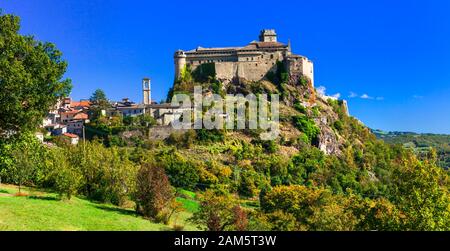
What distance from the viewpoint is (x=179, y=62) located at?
93.1 m

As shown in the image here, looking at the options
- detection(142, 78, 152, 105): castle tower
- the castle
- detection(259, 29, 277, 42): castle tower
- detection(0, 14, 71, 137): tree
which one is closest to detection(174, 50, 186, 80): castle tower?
the castle

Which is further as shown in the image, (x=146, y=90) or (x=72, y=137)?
(x=146, y=90)

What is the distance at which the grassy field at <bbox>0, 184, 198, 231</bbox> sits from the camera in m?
20.8

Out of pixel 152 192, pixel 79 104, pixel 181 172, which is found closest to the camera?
pixel 152 192

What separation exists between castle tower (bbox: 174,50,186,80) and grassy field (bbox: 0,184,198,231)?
62409mm

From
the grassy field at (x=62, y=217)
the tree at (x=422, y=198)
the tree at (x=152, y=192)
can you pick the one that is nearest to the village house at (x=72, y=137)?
the grassy field at (x=62, y=217)

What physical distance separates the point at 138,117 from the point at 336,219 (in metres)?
54.7

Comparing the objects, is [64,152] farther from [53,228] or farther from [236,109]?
[236,109]

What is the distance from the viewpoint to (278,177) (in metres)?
69.0

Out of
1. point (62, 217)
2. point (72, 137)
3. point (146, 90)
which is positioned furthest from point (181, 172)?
point (62, 217)

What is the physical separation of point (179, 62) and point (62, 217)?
71269 millimetres

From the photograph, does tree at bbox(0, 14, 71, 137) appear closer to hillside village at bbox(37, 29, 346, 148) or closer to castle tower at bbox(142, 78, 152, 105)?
hillside village at bbox(37, 29, 346, 148)

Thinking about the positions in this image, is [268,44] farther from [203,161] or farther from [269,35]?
[203,161]

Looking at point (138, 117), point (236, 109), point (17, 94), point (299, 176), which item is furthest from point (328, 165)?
point (17, 94)
